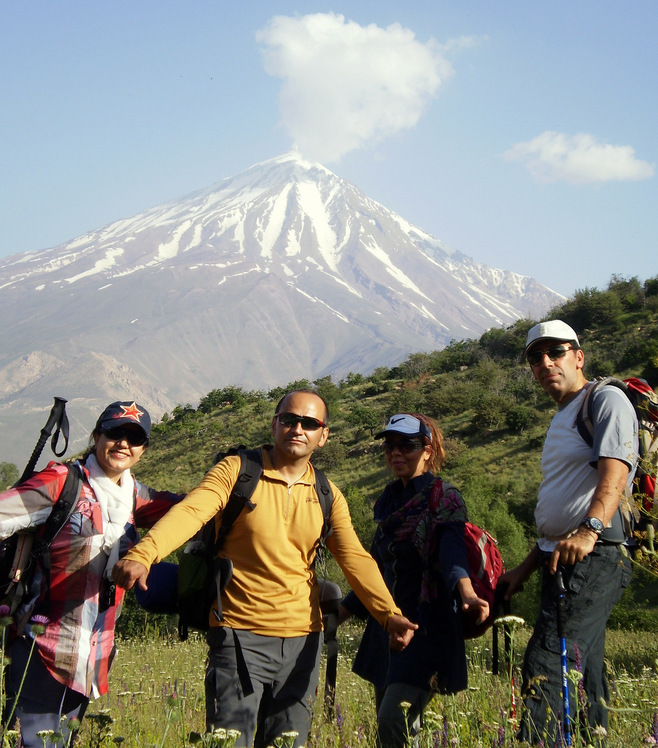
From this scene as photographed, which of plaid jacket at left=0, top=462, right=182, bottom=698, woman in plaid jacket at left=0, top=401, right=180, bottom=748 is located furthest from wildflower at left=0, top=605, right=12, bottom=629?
plaid jacket at left=0, top=462, right=182, bottom=698

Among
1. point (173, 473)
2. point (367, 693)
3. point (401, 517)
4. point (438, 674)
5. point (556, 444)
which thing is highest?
point (173, 473)

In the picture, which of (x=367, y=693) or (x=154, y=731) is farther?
(x=367, y=693)

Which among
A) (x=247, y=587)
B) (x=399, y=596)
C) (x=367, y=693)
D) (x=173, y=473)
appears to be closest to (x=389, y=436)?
(x=399, y=596)

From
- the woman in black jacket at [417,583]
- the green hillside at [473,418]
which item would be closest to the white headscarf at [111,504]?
the woman in black jacket at [417,583]

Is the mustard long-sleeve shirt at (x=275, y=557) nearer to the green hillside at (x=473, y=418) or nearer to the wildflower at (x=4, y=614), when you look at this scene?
the wildflower at (x=4, y=614)

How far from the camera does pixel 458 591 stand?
10.9ft

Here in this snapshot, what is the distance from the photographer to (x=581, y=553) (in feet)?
10.4

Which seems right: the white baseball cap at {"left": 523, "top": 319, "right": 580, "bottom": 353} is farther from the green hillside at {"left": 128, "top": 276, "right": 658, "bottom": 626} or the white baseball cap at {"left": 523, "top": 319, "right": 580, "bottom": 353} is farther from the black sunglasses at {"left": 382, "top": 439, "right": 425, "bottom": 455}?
the green hillside at {"left": 128, "top": 276, "right": 658, "bottom": 626}

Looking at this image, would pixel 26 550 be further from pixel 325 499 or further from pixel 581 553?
pixel 581 553

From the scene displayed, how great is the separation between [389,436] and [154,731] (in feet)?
5.74

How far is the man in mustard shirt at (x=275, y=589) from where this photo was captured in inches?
122

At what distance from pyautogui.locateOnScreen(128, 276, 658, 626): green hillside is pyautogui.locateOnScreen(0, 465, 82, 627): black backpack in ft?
62.2

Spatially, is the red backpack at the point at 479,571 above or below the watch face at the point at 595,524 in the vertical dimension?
below

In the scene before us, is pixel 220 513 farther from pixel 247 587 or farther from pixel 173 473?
pixel 173 473
